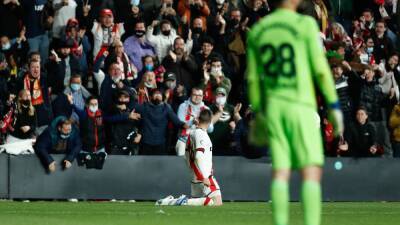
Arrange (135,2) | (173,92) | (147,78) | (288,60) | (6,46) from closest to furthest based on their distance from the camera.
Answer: (288,60) < (147,78) < (173,92) < (6,46) < (135,2)

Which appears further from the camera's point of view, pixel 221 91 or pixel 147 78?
pixel 221 91

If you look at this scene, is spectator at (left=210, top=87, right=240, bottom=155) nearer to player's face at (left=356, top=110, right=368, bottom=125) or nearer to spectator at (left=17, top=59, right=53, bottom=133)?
player's face at (left=356, top=110, right=368, bottom=125)

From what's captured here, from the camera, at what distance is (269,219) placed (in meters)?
18.2

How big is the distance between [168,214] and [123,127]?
19.5 feet

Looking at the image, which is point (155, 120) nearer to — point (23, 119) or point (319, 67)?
point (23, 119)

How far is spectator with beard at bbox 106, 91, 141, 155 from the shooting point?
24.6m

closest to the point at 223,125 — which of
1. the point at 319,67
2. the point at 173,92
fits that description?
the point at 173,92

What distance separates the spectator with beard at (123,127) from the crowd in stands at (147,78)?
0.07ft

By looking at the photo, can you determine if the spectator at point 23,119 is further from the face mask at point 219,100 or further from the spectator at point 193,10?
the spectator at point 193,10

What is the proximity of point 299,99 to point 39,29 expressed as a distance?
16.3 meters

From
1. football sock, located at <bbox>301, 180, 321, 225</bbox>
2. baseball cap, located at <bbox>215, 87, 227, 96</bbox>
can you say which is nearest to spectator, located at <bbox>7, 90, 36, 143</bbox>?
baseball cap, located at <bbox>215, 87, 227, 96</bbox>

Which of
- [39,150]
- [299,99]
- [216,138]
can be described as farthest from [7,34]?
[299,99]

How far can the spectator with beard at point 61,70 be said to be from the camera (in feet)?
81.9

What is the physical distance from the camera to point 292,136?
35.7ft
